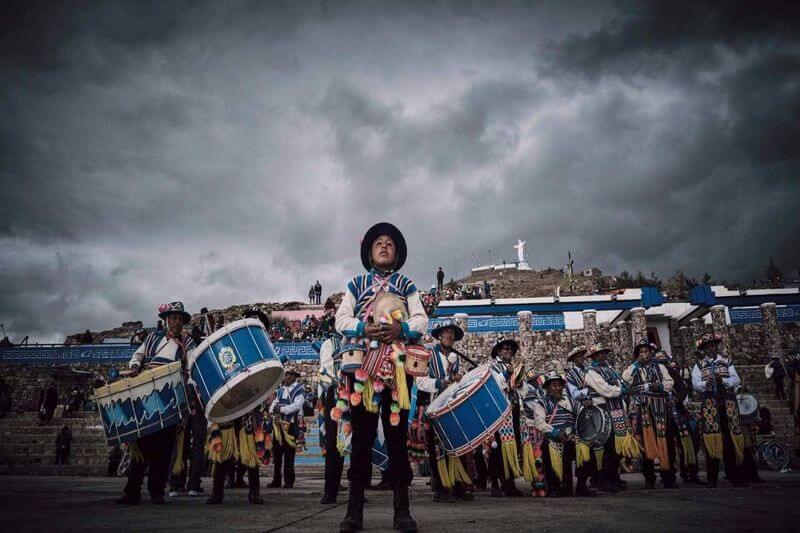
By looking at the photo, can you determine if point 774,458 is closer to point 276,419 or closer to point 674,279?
point 276,419

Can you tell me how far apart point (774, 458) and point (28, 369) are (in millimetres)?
30355

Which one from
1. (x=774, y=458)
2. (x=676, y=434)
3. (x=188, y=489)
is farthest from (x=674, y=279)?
(x=188, y=489)

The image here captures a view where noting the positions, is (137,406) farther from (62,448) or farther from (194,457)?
(62,448)

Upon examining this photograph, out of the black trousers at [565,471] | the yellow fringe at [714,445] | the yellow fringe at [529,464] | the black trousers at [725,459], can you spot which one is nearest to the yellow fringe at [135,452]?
the yellow fringe at [529,464]

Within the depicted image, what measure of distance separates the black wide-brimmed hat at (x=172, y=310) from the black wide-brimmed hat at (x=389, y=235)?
109 inches

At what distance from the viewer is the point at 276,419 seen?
8.18m

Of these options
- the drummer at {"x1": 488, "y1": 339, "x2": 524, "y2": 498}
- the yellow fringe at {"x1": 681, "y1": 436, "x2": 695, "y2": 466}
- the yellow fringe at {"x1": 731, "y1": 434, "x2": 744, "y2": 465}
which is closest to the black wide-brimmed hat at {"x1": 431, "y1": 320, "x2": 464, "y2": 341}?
the drummer at {"x1": 488, "y1": 339, "x2": 524, "y2": 498}

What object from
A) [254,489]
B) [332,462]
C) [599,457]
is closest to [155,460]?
[254,489]

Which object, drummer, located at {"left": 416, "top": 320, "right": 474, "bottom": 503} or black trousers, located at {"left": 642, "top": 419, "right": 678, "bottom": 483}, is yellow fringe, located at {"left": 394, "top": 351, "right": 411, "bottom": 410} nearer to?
drummer, located at {"left": 416, "top": 320, "right": 474, "bottom": 503}

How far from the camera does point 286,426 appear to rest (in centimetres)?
823

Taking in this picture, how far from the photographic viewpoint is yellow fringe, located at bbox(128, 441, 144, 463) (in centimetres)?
484

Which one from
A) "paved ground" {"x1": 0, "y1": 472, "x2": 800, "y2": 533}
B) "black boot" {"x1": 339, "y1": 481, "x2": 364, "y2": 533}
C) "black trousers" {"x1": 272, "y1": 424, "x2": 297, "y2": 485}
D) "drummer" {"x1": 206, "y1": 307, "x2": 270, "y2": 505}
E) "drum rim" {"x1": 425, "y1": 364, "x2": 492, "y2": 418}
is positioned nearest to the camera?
"black boot" {"x1": 339, "y1": 481, "x2": 364, "y2": 533}

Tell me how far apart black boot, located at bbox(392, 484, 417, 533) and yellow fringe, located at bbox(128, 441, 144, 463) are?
3187 mm

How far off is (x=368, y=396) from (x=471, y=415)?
1.70m
